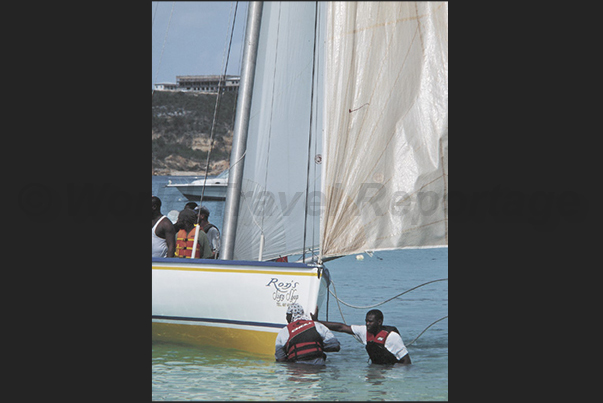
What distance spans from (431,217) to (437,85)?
1418mm

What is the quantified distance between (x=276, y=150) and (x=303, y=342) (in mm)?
2733

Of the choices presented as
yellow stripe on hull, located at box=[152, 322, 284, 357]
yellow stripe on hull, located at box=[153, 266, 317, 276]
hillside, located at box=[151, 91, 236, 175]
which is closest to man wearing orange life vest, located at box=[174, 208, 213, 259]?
yellow stripe on hull, located at box=[153, 266, 317, 276]

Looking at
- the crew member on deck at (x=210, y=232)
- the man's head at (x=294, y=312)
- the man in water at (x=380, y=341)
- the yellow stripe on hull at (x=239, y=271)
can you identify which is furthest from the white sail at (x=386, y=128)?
the crew member on deck at (x=210, y=232)

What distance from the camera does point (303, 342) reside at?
6.66m

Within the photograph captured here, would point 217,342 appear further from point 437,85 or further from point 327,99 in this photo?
point 437,85

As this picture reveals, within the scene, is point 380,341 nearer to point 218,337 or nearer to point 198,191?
point 218,337

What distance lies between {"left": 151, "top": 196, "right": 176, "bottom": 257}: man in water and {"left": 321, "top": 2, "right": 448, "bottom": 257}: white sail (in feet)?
6.50

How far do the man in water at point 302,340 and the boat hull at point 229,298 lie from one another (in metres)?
0.13

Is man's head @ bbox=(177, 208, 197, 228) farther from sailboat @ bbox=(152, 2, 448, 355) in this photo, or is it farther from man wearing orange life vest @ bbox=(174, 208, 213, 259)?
sailboat @ bbox=(152, 2, 448, 355)

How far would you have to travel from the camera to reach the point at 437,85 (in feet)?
22.9

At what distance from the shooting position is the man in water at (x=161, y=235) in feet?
26.2

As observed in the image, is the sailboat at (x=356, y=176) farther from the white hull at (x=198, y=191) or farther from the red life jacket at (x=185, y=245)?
the white hull at (x=198, y=191)

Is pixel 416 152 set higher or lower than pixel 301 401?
higher

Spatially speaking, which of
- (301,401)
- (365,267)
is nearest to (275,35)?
(301,401)
